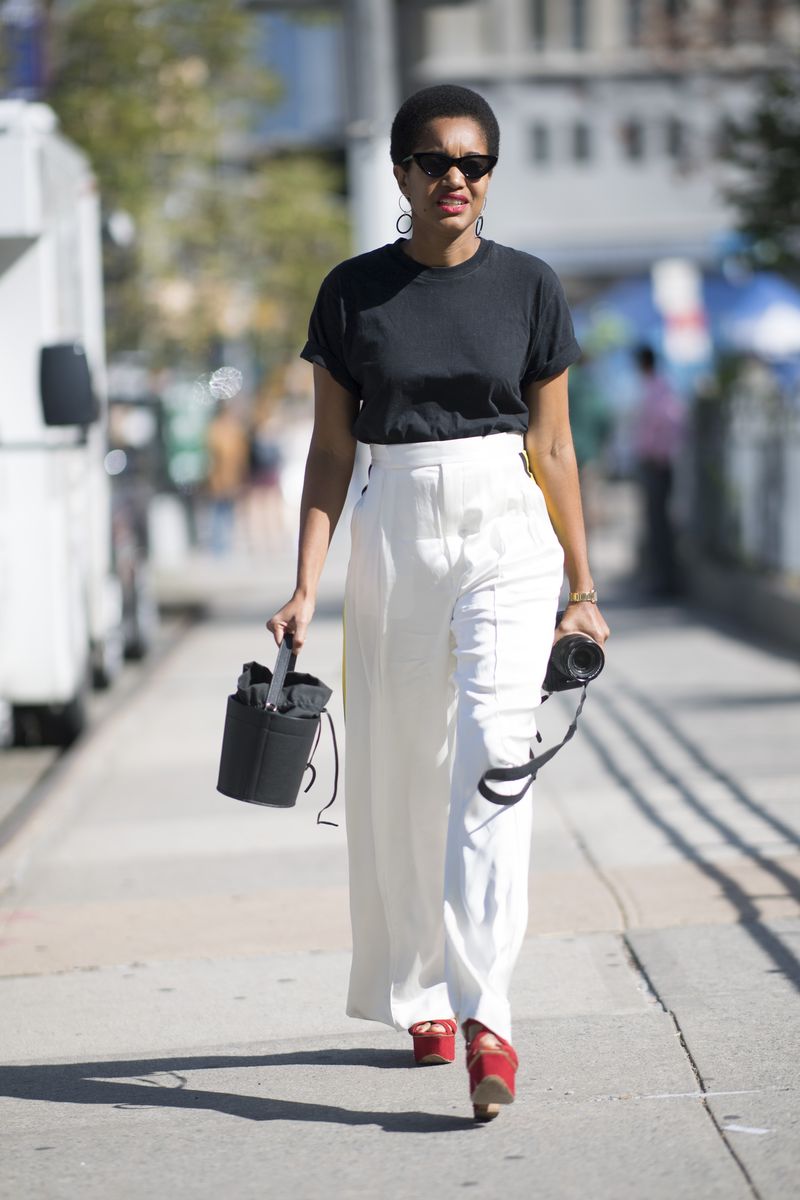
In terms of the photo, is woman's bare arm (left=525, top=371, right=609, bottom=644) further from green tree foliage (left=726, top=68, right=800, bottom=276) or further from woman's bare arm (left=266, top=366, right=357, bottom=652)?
green tree foliage (left=726, top=68, right=800, bottom=276)

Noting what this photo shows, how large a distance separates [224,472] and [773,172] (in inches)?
455

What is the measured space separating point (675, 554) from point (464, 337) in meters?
13.1

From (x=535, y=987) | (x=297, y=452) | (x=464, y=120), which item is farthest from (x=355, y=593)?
(x=297, y=452)

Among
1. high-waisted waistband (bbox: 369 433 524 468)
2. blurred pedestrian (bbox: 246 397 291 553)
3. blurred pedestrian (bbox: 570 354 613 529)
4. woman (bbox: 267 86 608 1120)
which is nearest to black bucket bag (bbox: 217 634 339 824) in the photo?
woman (bbox: 267 86 608 1120)

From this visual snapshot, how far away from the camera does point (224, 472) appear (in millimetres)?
24859

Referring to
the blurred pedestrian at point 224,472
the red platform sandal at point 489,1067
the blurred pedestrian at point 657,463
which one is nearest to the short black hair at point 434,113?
the red platform sandal at point 489,1067

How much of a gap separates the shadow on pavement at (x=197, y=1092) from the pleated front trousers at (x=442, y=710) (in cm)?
24

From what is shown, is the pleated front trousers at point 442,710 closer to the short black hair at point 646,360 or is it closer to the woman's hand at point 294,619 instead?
the woman's hand at point 294,619

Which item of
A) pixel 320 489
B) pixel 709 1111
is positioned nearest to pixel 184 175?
pixel 320 489

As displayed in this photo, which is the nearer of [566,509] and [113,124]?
[566,509]

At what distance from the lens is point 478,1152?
162 inches

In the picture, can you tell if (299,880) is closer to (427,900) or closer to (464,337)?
(427,900)

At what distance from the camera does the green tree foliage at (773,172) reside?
1417 cm

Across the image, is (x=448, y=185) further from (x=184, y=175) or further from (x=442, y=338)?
(x=184, y=175)
